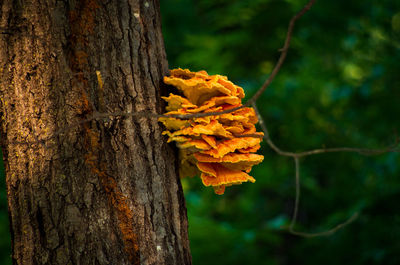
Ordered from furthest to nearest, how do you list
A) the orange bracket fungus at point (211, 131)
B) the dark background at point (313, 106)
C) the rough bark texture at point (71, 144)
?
the dark background at point (313, 106) < the orange bracket fungus at point (211, 131) < the rough bark texture at point (71, 144)

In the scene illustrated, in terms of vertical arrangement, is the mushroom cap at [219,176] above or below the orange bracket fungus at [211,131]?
below

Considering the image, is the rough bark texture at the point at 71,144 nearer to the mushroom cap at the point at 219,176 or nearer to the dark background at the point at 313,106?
the mushroom cap at the point at 219,176

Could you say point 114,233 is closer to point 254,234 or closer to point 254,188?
point 254,234

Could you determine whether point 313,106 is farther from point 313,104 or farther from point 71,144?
point 71,144

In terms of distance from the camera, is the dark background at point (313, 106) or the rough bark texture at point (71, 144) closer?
the rough bark texture at point (71, 144)

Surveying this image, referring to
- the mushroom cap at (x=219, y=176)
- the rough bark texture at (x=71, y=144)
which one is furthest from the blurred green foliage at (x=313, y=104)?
the rough bark texture at (x=71, y=144)

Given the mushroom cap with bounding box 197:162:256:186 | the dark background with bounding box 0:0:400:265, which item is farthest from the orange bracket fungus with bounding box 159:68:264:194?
the dark background with bounding box 0:0:400:265

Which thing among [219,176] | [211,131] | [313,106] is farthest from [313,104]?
[211,131]

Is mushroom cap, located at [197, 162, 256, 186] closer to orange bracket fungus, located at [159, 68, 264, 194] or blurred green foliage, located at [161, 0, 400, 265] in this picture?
orange bracket fungus, located at [159, 68, 264, 194]
